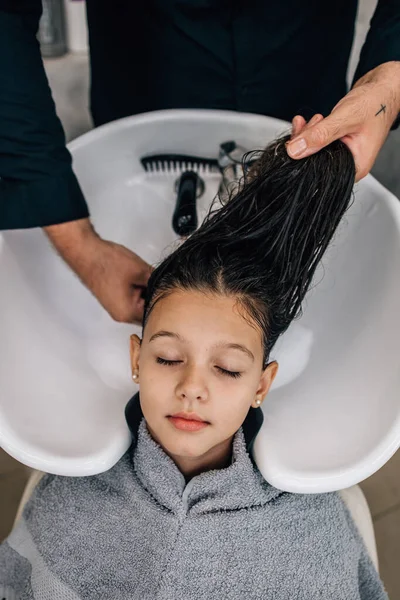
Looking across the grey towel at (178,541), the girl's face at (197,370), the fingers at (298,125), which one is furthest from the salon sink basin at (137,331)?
the fingers at (298,125)

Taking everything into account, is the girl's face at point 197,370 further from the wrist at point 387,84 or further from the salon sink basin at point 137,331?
the wrist at point 387,84

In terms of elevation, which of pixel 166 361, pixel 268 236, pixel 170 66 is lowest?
pixel 166 361

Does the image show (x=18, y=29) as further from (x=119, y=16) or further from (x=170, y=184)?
(x=170, y=184)

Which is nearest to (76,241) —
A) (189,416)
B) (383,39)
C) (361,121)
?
(189,416)

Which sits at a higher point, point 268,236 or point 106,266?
point 268,236

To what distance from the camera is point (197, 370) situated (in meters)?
0.96

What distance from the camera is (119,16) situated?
1357 mm

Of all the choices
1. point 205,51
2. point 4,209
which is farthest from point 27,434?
point 205,51

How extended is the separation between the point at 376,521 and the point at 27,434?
96 centimetres

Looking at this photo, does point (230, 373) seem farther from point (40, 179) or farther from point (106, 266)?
point (40, 179)

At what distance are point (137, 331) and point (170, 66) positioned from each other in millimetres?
584

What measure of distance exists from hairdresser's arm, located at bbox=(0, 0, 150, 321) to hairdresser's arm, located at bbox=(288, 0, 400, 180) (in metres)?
A: 0.41

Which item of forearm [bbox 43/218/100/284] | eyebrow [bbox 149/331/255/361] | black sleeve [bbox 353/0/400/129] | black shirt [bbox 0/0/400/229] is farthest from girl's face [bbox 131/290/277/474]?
black sleeve [bbox 353/0/400/129]

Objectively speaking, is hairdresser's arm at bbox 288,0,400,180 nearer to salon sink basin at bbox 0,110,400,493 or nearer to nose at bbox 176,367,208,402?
salon sink basin at bbox 0,110,400,493
